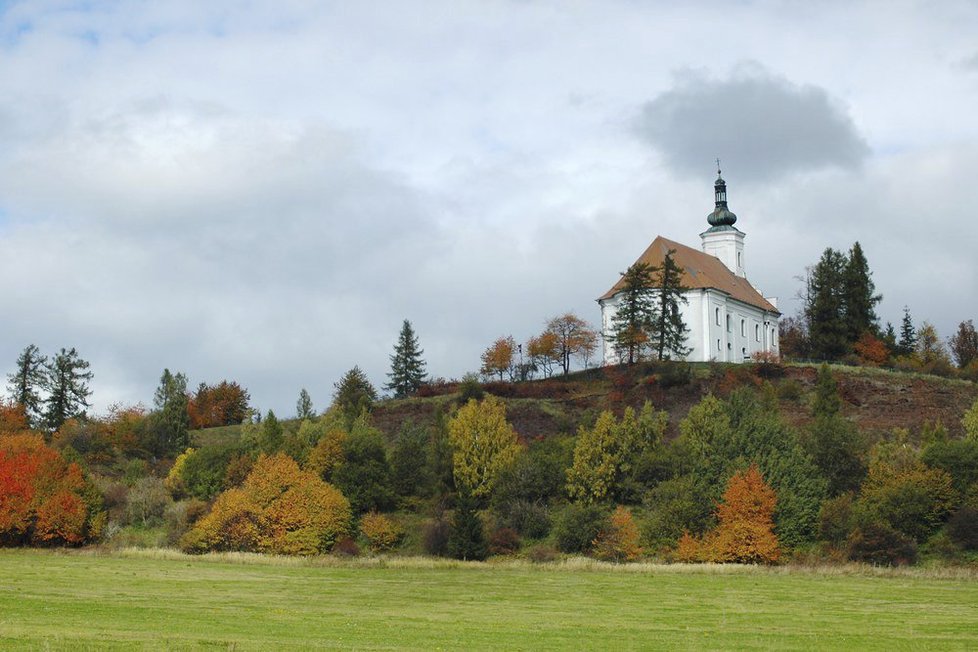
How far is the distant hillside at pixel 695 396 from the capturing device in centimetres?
6550

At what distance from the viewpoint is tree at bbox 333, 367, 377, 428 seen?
230 ft

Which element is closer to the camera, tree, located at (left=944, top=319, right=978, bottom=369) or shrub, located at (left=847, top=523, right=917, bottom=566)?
shrub, located at (left=847, top=523, right=917, bottom=566)

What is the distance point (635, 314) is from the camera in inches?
3078

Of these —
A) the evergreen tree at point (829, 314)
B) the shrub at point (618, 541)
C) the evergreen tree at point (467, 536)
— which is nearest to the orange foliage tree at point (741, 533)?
the shrub at point (618, 541)

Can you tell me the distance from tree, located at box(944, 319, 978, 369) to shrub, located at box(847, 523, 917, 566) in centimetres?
6371

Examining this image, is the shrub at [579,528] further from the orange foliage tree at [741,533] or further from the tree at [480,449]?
the tree at [480,449]

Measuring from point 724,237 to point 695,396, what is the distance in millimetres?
32641

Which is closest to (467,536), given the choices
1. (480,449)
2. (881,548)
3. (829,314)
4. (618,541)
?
(618,541)

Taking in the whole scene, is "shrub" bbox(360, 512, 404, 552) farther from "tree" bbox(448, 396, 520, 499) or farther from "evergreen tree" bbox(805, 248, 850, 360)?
"evergreen tree" bbox(805, 248, 850, 360)

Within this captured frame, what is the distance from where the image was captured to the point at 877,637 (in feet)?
74.6

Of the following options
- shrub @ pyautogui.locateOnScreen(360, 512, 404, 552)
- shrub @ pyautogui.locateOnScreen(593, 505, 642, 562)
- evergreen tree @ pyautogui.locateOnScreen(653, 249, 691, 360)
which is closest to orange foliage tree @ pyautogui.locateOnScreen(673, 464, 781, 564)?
shrub @ pyautogui.locateOnScreen(593, 505, 642, 562)

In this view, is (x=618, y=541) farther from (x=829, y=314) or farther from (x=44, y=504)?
(x=829, y=314)

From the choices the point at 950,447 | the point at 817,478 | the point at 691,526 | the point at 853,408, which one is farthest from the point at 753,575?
the point at 853,408

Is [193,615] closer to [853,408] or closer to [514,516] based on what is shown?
[514,516]
